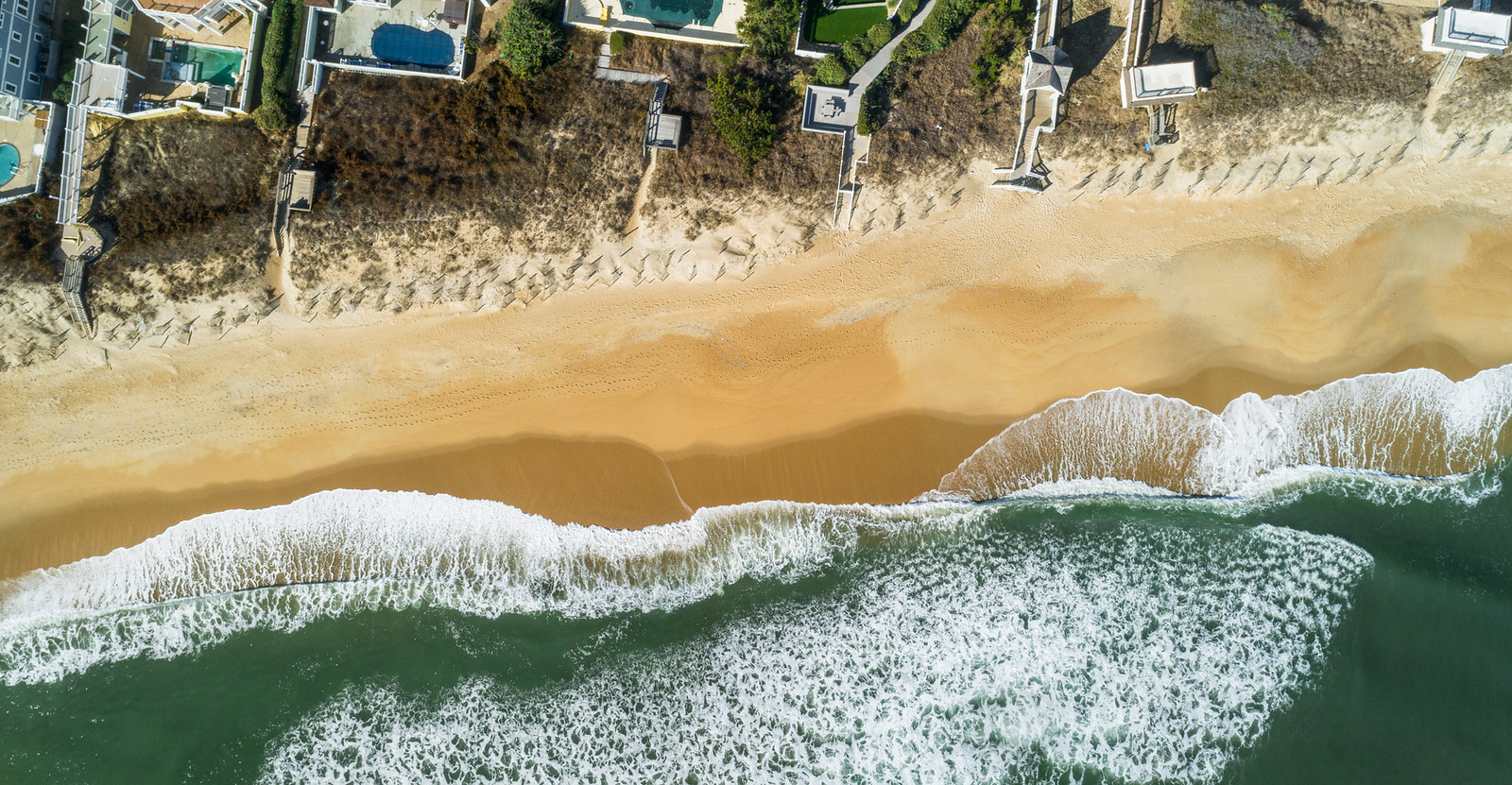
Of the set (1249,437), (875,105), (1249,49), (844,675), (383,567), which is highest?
(1249,49)

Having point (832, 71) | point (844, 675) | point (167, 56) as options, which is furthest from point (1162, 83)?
point (167, 56)

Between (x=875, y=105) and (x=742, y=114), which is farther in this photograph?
(x=875, y=105)

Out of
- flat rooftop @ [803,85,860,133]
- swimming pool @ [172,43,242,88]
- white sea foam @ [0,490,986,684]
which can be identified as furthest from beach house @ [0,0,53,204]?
Result: flat rooftop @ [803,85,860,133]

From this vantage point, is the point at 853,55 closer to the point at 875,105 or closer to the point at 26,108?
the point at 875,105

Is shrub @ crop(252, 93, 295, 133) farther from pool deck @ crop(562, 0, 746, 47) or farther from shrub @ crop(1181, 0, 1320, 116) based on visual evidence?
shrub @ crop(1181, 0, 1320, 116)

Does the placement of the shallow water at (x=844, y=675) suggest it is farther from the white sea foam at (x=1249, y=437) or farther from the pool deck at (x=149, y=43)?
the pool deck at (x=149, y=43)

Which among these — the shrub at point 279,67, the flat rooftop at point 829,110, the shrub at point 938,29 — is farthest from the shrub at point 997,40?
the shrub at point 279,67

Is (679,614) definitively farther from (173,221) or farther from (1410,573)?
(1410,573)
